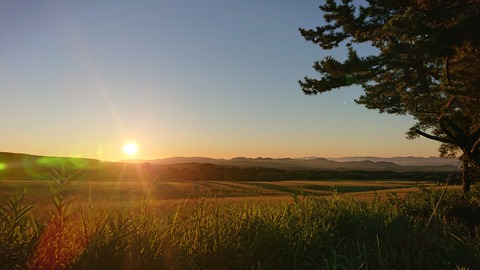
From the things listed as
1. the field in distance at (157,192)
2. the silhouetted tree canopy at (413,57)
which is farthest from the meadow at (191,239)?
the silhouetted tree canopy at (413,57)

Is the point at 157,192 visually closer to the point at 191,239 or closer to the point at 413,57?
the point at 413,57

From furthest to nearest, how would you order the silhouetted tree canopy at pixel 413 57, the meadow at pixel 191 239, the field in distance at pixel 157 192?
1. the silhouetted tree canopy at pixel 413 57
2. the field in distance at pixel 157 192
3. the meadow at pixel 191 239

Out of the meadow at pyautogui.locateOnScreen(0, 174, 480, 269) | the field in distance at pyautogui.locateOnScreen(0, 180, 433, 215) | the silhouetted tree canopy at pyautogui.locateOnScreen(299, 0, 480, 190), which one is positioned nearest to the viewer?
the meadow at pyautogui.locateOnScreen(0, 174, 480, 269)

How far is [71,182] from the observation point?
3.54 meters

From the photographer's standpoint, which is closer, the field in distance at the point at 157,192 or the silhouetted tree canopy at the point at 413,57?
the field in distance at the point at 157,192

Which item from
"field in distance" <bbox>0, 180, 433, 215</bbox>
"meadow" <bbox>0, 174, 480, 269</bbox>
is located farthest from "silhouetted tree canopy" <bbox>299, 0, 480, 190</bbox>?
"meadow" <bbox>0, 174, 480, 269</bbox>

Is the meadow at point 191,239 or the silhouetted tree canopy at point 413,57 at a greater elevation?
the silhouetted tree canopy at point 413,57

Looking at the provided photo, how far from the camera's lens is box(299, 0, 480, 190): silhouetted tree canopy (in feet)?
43.7

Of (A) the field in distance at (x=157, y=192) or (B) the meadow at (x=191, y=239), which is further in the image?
(A) the field in distance at (x=157, y=192)

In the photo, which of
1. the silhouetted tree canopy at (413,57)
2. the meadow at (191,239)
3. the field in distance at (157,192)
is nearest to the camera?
the meadow at (191,239)

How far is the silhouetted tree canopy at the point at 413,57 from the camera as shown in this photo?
43.7ft

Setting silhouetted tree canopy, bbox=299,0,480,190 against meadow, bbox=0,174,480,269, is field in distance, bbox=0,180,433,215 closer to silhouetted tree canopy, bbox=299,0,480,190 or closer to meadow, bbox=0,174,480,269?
meadow, bbox=0,174,480,269

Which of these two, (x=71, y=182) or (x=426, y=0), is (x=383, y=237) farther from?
(x=426, y=0)

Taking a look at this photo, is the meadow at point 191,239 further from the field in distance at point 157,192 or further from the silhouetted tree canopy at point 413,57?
the silhouetted tree canopy at point 413,57
